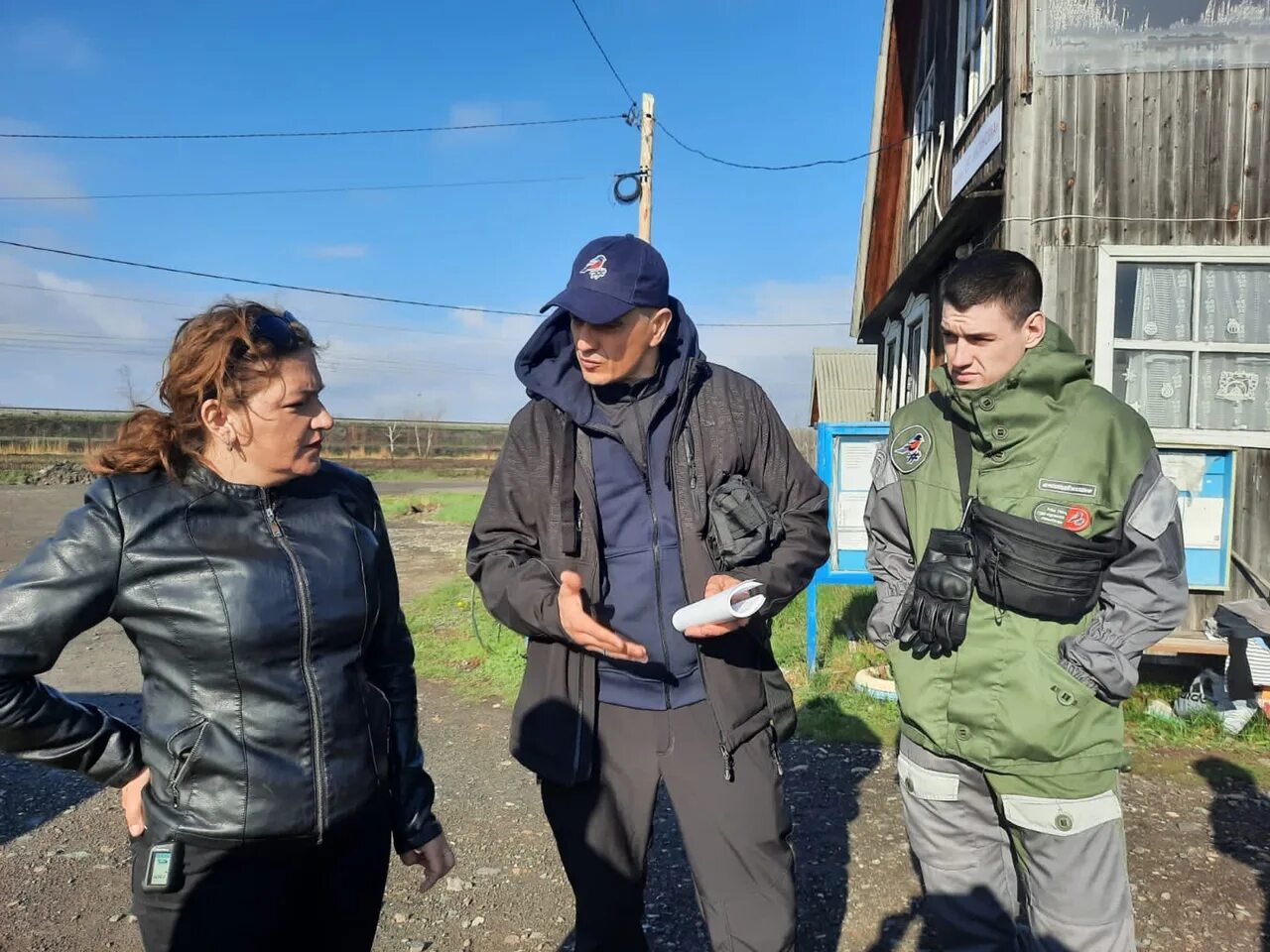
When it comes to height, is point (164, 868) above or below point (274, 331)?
below

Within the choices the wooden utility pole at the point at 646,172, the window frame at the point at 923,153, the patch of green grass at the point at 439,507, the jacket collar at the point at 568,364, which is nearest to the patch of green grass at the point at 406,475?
the patch of green grass at the point at 439,507

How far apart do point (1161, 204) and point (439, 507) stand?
16.2 metres

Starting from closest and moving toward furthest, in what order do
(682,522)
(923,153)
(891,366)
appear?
(682,522)
(923,153)
(891,366)

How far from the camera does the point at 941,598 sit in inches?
91.4

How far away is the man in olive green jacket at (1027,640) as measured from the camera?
7.22 feet

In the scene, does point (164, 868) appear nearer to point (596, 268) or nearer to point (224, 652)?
point (224, 652)

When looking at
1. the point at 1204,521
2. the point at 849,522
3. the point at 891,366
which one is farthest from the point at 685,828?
the point at 891,366

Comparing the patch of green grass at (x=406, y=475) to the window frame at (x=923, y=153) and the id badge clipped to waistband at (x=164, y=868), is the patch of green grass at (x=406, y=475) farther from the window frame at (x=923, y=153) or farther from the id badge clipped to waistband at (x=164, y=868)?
the id badge clipped to waistband at (x=164, y=868)

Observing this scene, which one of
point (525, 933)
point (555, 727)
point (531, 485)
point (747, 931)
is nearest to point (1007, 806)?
point (747, 931)

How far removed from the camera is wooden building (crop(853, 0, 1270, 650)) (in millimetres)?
5980

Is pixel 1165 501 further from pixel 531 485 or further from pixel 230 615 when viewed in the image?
pixel 230 615

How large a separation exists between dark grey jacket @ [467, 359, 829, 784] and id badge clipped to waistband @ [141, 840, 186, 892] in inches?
31.8

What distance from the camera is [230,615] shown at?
1.77m

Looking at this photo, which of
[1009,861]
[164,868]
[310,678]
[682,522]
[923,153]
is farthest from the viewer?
[923,153]
